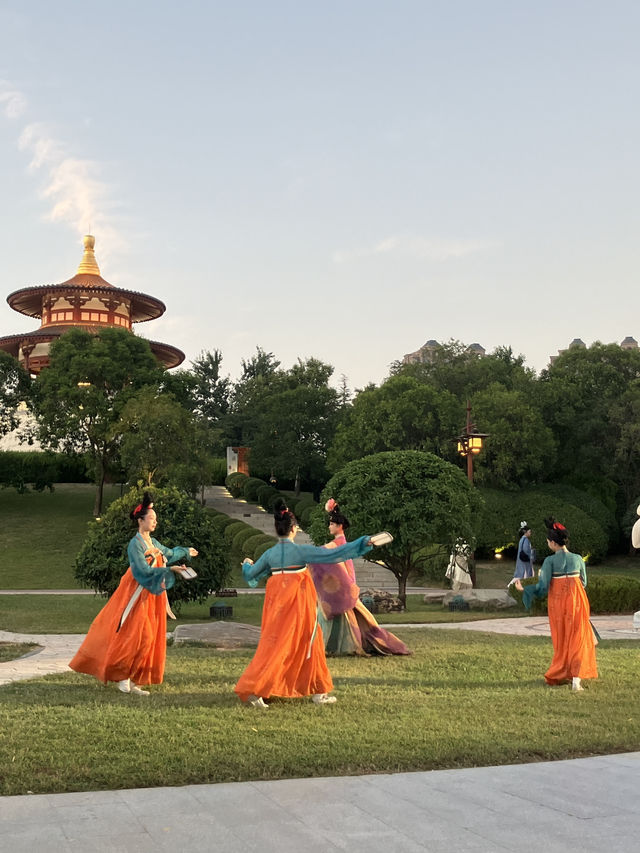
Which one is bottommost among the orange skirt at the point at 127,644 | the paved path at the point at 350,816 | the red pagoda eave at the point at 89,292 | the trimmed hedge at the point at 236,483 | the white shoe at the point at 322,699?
the white shoe at the point at 322,699

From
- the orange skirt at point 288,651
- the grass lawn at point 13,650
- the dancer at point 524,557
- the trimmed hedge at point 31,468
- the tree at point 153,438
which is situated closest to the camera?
the orange skirt at point 288,651

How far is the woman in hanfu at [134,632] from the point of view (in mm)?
8438

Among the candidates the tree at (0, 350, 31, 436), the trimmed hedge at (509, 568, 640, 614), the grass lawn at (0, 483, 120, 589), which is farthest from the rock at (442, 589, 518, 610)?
the tree at (0, 350, 31, 436)

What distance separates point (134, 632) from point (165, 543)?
305 inches

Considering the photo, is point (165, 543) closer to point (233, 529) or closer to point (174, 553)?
point (174, 553)

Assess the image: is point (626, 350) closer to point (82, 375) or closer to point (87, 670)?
point (82, 375)

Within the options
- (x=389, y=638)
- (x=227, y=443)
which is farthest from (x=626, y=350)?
(x=389, y=638)

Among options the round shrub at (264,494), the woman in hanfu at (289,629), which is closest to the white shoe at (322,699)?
the woman in hanfu at (289,629)

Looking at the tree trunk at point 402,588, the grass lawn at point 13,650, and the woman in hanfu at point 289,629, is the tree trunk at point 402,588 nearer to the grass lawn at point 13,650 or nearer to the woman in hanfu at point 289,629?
the grass lawn at point 13,650

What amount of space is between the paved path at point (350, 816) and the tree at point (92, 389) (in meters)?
31.0

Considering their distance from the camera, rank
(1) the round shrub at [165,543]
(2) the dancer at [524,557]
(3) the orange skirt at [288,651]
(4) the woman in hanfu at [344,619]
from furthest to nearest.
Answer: (2) the dancer at [524,557] < (1) the round shrub at [165,543] < (4) the woman in hanfu at [344,619] < (3) the orange skirt at [288,651]

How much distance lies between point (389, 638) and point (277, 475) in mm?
35262

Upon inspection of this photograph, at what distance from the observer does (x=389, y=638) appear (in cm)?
1144

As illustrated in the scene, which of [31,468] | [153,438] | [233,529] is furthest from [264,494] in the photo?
[31,468]
